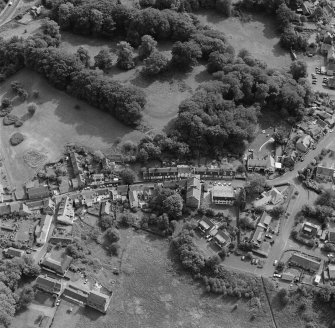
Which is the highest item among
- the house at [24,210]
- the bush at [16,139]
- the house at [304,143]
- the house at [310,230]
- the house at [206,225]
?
the house at [304,143]

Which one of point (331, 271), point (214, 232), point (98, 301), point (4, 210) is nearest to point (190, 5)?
point (214, 232)

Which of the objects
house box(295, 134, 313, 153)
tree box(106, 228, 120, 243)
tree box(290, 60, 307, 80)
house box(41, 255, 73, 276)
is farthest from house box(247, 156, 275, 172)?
house box(41, 255, 73, 276)

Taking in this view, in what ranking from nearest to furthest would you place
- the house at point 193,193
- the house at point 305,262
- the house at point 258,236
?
the house at point 305,262
the house at point 258,236
the house at point 193,193

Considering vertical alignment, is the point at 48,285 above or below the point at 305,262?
below

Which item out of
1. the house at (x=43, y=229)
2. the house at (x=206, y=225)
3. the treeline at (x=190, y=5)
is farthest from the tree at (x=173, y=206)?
the treeline at (x=190, y=5)

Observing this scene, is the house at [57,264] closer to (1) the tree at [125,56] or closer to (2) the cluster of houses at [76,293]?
(2) the cluster of houses at [76,293]

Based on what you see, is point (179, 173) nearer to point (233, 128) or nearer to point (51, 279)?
point (233, 128)

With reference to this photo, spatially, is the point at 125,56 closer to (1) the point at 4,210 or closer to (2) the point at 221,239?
(1) the point at 4,210

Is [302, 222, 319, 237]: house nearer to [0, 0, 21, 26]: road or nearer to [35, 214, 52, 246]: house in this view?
[35, 214, 52, 246]: house
